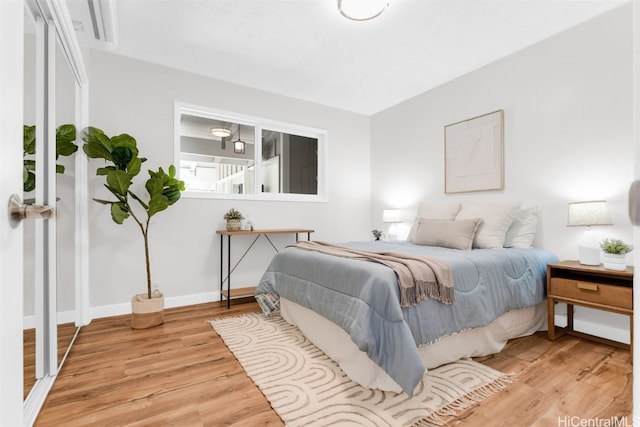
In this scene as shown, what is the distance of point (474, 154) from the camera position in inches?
134

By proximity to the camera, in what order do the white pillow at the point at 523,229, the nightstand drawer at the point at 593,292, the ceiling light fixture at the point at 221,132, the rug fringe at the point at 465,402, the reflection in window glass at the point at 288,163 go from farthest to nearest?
1. the reflection in window glass at the point at 288,163
2. the ceiling light fixture at the point at 221,132
3. the white pillow at the point at 523,229
4. the nightstand drawer at the point at 593,292
5. the rug fringe at the point at 465,402

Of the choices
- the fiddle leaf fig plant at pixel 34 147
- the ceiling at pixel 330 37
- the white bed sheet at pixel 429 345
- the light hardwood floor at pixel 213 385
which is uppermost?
the ceiling at pixel 330 37

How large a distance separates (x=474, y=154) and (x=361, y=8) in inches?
78.6

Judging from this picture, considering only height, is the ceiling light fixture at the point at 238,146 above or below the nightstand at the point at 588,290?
above

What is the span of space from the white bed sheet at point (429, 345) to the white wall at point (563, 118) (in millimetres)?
636

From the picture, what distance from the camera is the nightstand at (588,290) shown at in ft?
6.67

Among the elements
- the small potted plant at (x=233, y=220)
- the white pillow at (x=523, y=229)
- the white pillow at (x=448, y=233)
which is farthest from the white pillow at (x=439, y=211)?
the small potted plant at (x=233, y=220)

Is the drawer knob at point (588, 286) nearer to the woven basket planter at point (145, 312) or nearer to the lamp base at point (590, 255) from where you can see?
the lamp base at point (590, 255)

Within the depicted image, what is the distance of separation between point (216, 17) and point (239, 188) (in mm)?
1864

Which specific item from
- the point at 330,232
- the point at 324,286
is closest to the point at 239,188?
the point at 330,232

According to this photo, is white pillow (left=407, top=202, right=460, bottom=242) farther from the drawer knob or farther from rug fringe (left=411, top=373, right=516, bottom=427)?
rug fringe (left=411, top=373, right=516, bottom=427)
